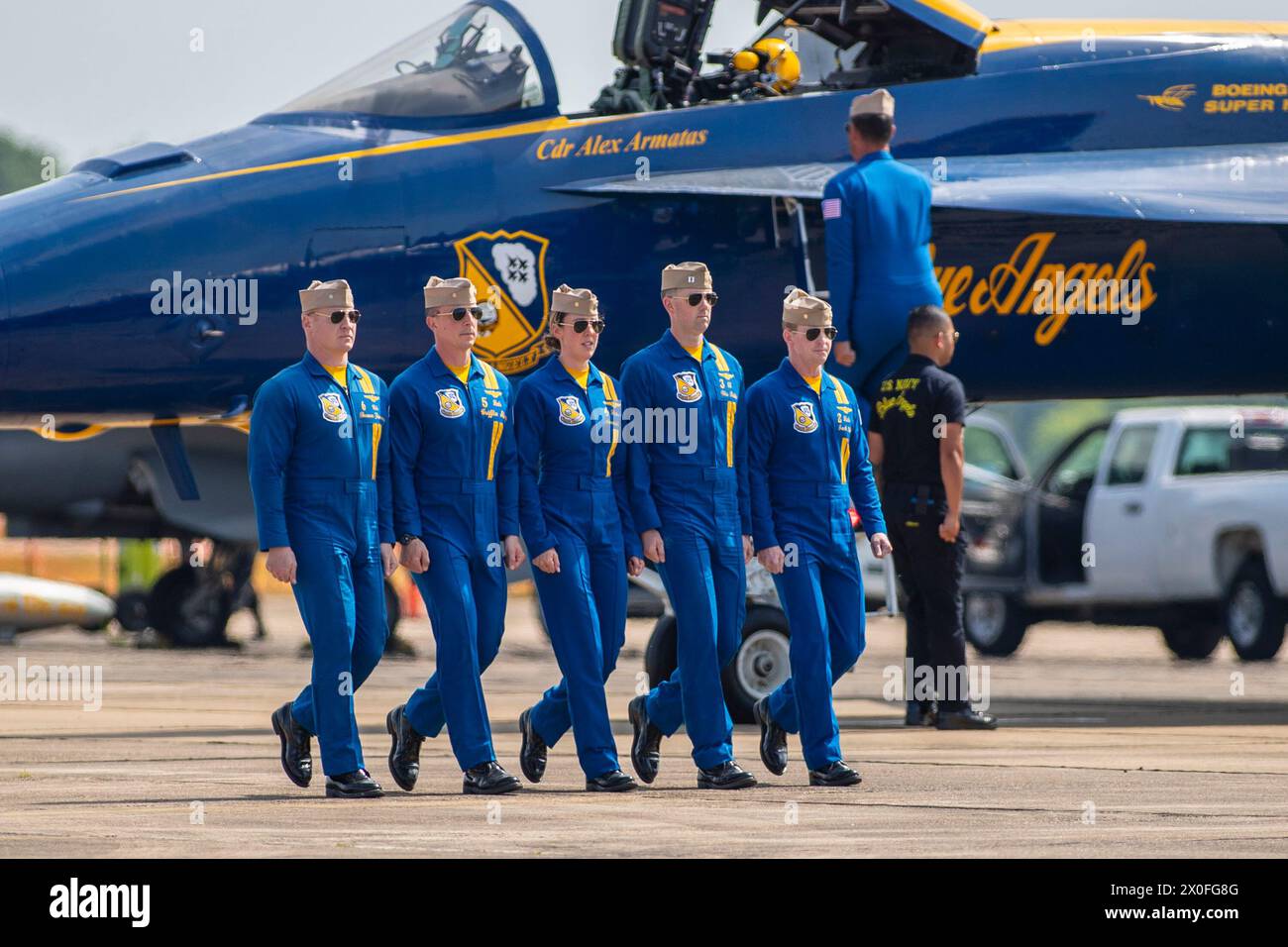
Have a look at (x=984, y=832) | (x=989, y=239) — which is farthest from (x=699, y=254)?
(x=984, y=832)

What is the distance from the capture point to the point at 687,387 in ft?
27.7

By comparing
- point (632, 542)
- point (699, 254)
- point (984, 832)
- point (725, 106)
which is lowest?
point (984, 832)

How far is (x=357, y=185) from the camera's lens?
35.4ft

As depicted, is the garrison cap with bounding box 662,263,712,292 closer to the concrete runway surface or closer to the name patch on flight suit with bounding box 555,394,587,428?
the name patch on flight suit with bounding box 555,394,587,428

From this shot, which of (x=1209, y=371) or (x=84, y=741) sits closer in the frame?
(x=84, y=741)

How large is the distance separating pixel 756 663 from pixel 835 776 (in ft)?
8.63

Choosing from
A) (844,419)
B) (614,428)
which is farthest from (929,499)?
(614,428)

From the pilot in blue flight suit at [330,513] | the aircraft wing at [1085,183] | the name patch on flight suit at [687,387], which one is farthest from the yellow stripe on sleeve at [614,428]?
the aircraft wing at [1085,183]

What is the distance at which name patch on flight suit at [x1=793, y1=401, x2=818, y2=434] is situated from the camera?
8594mm

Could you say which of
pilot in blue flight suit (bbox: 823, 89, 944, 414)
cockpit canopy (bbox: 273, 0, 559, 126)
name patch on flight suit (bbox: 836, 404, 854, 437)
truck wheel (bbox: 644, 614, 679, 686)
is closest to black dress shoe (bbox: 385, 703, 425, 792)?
name patch on flight suit (bbox: 836, 404, 854, 437)

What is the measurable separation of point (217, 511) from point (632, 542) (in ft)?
23.6

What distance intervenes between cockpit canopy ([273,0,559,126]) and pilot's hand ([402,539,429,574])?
3.89m

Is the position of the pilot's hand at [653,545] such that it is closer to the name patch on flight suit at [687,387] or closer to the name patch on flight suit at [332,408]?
the name patch on flight suit at [687,387]
